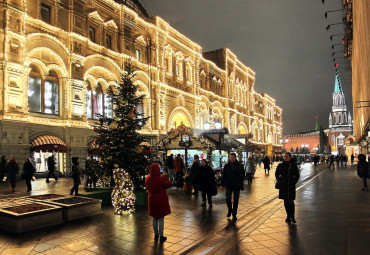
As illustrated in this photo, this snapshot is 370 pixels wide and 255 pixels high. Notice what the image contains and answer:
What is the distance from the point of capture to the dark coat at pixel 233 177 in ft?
30.2

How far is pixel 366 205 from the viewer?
Answer: 36.8 ft

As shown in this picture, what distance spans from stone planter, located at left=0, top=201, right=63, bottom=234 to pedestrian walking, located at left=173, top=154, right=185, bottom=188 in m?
8.33

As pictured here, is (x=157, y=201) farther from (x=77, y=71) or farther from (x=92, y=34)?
(x=92, y=34)

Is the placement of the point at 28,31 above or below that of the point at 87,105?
above

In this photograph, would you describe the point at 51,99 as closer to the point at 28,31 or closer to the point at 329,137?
the point at 28,31

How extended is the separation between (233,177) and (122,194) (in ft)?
11.4

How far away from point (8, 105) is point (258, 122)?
54.0m

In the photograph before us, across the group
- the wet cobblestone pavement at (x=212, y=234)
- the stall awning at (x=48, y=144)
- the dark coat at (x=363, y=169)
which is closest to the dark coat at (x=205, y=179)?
the wet cobblestone pavement at (x=212, y=234)

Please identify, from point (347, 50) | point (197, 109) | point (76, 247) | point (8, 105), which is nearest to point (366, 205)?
point (76, 247)

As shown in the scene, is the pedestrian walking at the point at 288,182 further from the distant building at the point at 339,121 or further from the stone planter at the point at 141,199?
the distant building at the point at 339,121

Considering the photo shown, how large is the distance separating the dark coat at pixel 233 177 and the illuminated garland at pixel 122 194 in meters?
2.98

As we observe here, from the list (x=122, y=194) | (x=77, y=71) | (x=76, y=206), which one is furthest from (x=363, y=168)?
(x=77, y=71)

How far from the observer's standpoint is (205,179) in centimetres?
1172

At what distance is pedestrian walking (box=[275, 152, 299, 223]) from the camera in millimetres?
8641
